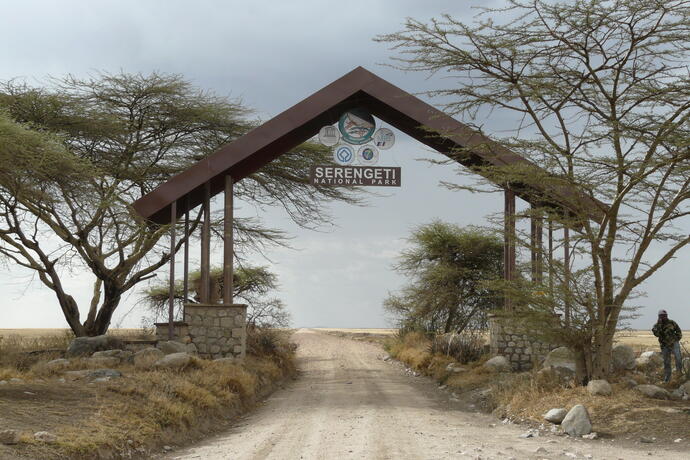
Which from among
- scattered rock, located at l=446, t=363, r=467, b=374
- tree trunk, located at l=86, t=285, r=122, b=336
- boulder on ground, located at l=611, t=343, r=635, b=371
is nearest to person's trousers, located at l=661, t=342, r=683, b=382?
boulder on ground, located at l=611, t=343, r=635, b=371

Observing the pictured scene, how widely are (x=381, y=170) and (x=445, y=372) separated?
5.52 m

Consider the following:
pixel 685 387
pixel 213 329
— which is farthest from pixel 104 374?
pixel 685 387

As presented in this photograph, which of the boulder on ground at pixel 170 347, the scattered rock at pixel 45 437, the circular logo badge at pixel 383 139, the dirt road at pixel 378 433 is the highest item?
the circular logo badge at pixel 383 139

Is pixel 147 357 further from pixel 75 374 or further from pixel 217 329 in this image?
pixel 217 329

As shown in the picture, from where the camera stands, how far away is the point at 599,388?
1354 cm

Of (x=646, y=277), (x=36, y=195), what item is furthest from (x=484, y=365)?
(x=36, y=195)

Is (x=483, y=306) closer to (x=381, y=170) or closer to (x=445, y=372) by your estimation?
(x=445, y=372)

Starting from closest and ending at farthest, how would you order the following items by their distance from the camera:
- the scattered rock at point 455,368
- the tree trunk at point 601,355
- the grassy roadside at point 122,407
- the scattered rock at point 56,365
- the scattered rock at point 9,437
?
the scattered rock at point 9,437 → the grassy roadside at point 122,407 → the tree trunk at point 601,355 → the scattered rock at point 56,365 → the scattered rock at point 455,368

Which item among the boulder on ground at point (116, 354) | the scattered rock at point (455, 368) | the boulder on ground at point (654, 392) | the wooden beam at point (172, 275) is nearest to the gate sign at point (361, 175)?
the wooden beam at point (172, 275)

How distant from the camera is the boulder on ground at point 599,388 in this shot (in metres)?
13.5

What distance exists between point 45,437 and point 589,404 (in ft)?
28.3

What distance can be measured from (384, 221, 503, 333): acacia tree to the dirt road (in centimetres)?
930

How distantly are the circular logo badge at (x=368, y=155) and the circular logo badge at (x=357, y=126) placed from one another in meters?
0.24

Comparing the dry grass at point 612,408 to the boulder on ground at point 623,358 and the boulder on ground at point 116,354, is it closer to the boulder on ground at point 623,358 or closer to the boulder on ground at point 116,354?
the boulder on ground at point 623,358
